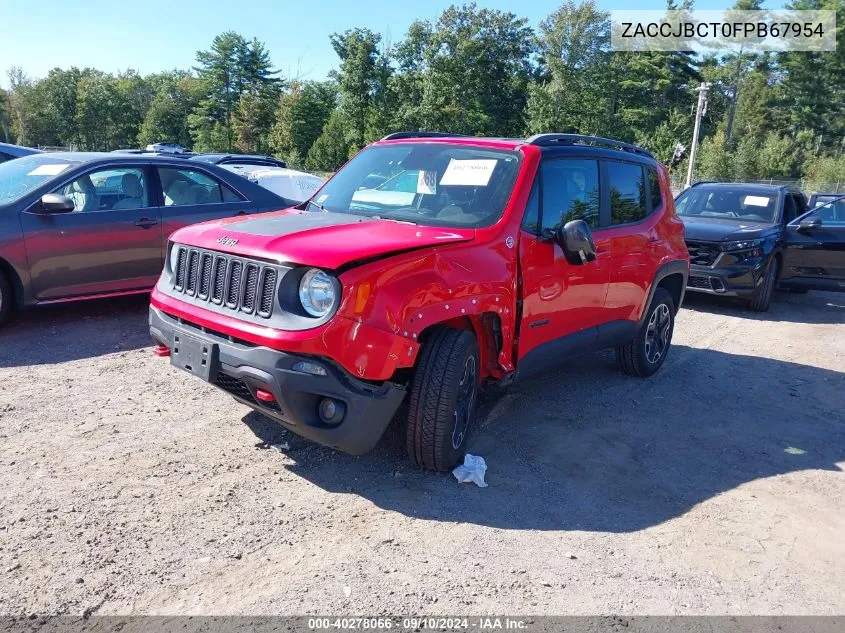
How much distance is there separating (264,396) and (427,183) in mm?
1878

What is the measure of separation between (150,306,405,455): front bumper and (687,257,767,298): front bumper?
718cm

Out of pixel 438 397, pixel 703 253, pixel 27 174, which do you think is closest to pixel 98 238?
pixel 27 174

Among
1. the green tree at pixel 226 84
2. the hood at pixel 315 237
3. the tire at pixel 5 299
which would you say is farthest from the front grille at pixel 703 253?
the green tree at pixel 226 84

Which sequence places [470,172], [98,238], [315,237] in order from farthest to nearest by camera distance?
1. [98,238]
2. [470,172]
3. [315,237]

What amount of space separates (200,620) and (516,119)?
2451 inches

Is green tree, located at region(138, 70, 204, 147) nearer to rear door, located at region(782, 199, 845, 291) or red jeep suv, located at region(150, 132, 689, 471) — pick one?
rear door, located at region(782, 199, 845, 291)

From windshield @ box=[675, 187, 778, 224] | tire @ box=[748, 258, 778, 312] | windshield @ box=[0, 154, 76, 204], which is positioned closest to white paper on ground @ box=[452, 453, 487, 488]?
windshield @ box=[0, 154, 76, 204]

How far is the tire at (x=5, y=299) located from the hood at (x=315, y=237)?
2830mm

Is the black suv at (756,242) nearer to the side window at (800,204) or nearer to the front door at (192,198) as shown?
the side window at (800,204)

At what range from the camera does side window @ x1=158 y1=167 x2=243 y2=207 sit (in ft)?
23.2

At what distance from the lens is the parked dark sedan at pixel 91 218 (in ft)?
19.6

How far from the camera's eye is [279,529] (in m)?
3.27

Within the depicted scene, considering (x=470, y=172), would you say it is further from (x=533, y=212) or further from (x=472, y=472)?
(x=472, y=472)

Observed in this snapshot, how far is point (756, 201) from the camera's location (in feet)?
34.8
